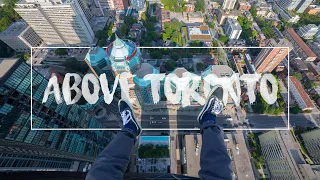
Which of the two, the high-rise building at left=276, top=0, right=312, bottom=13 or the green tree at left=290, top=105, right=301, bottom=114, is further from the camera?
the high-rise building at left=276, top=0, right=312, bottom=13

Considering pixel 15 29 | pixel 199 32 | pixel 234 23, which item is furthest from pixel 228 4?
pixel 15 29

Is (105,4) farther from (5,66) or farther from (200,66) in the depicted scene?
(5,66)

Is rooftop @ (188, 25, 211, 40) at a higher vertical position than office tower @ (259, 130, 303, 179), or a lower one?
higher

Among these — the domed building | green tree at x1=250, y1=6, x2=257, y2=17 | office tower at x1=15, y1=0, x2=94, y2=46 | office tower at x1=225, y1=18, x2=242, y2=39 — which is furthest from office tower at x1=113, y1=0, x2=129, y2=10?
green tree at x1=250, y1=6, x2=257, y2=17

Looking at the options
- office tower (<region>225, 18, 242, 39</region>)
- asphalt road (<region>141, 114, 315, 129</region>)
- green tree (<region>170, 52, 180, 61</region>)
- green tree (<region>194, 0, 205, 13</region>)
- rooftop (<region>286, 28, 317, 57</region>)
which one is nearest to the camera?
asphalt road (<region>141, 114, 315, 129</region>)

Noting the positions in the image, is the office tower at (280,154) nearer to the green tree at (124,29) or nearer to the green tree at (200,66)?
the green tree at (200,66)

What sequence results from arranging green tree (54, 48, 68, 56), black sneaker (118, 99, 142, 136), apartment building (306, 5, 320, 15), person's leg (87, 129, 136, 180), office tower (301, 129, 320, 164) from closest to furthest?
person's leg (87, 129, 136, 180) < black sneaker (118, 99, 142, 136) < office tower (301, 129, 320, 164) < green tree (54, 48, 68, 56) < apartment building (306, 5, 320, 15)

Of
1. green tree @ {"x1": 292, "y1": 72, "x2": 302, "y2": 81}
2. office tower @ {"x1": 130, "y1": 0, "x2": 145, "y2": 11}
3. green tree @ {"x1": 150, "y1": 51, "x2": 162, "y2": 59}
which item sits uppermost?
office tower @ {"x1": 130, "y1": 0, "x2": 145, "y2": 11}

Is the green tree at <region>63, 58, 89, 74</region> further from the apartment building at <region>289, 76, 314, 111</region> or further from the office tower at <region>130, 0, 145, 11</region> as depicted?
the apartment building at <region>289, 76, 314, 111</region>
